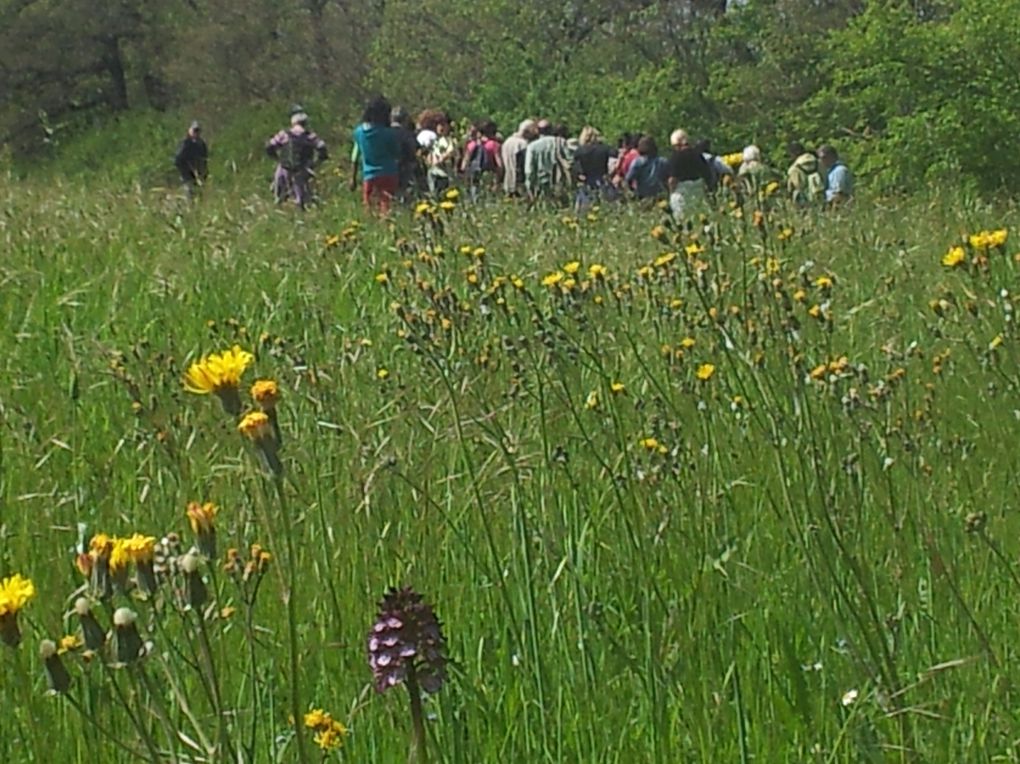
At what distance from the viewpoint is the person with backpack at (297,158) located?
1113 cm

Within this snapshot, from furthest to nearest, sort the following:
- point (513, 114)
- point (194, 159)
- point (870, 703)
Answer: point (513, 114), point (194, 159), point (870, 703)

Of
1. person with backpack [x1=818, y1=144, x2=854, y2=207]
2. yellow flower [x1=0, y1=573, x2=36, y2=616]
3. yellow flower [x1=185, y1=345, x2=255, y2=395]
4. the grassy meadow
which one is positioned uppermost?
yellow flower [x1=185, y1=345, x2=255, y2=395]

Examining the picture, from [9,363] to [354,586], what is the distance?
1949 mm

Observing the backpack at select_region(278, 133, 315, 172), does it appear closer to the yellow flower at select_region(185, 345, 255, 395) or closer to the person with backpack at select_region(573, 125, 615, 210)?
the person with backpack at select_region(573, 125, 615, 210)

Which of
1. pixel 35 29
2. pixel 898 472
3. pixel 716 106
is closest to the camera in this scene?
pixel 898 472

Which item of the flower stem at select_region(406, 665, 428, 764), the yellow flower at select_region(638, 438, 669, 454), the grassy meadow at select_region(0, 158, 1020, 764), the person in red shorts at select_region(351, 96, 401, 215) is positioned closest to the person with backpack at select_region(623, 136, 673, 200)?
the person in red shorts at select_region(351, 96, 401, 215)

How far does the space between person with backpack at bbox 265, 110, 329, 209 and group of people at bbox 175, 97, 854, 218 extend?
1 centimetres

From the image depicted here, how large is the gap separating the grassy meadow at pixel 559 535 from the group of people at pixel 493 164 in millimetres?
4148

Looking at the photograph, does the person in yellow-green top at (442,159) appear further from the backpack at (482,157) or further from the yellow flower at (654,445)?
the yellow flower at (654,445)

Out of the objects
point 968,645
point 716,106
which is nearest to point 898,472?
point 968,645

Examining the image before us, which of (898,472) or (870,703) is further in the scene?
(898,472)

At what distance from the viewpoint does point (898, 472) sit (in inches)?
105

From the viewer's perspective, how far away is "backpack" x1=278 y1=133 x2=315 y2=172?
36.6 ft

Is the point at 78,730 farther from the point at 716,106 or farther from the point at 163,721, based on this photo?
the point at 716,106
